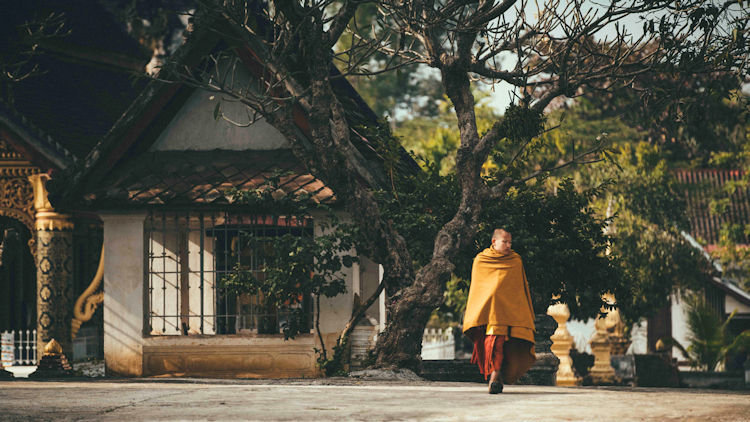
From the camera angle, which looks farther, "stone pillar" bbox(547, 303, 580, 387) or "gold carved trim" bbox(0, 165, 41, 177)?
"stone pillar" bbox(547, 303, 580, 387)

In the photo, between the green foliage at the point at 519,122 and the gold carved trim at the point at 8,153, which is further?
the gold carved trim at the point at 8,153

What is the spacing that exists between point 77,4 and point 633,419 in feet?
61.1

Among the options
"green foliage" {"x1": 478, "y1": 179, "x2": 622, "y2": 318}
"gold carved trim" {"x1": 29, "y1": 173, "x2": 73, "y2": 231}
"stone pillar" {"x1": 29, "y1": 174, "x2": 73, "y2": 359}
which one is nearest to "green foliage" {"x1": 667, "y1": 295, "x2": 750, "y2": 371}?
"green foliage" {"x1": 478, "y1": 179, "x2": 622, "y2": 318}

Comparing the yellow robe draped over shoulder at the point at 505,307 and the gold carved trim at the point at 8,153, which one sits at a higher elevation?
the gold carved trim at the point at 8,153

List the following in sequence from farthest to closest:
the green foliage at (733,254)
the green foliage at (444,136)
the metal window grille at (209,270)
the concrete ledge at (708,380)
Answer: the green foliage at (444,136), the green foliage at (733,254), the concrete ledge at (708,380), the metal window grille at (209,270)

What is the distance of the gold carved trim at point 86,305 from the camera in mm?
17141

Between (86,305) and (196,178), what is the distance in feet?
11.2

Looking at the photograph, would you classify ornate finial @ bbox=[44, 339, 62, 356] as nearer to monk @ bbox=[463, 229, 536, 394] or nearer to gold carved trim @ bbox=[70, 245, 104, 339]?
gold carved trim @ bbox=[70, 245, 104, 339]

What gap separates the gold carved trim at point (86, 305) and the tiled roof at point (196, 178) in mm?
2399

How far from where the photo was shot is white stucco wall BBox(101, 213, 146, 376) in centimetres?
1527

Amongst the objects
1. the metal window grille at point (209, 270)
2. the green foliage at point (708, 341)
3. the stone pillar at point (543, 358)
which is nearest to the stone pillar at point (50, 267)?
the metal window grille at point (209, 270)

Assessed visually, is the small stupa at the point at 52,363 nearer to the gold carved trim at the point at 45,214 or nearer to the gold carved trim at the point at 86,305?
the gold carved trim at the point at 86,305

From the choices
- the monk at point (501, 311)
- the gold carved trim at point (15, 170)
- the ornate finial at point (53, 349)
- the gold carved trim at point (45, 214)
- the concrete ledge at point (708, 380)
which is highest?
the gold carved trim at point (15, 170)

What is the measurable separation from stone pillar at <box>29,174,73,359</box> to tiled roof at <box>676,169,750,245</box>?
2007cm
